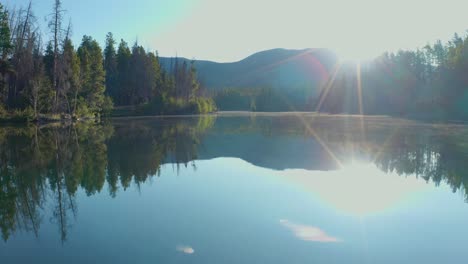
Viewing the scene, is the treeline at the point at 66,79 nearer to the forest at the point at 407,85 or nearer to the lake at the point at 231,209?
the lake at the point at 231,209

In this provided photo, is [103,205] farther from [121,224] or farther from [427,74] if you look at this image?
[427,74]

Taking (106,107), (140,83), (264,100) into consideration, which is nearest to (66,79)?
(106,107)

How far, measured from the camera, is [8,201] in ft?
28.6

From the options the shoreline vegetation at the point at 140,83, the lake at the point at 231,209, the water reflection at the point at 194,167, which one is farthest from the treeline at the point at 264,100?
the lake at the point at 231,209

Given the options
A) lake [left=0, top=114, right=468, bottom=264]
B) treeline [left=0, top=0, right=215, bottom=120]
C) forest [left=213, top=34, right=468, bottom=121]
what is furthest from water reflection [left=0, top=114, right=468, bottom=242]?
forest [left=213, top=34, right=468, bottom=121]

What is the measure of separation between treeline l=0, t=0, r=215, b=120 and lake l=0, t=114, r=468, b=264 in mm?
31624

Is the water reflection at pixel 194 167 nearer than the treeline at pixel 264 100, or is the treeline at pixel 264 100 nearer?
the water reflection at pixel 194 167

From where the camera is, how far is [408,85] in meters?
83.8

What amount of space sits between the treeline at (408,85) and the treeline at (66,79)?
137ft

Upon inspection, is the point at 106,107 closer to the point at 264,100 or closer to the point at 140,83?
the point at 140,83

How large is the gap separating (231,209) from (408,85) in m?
85.6

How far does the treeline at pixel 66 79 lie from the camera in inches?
1722

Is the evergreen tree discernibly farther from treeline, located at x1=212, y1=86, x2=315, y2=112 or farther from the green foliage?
treeline, located at x1=212, y1=86, x2=315, y2=112

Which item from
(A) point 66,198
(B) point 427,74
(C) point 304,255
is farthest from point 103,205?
(B) point 427,74
